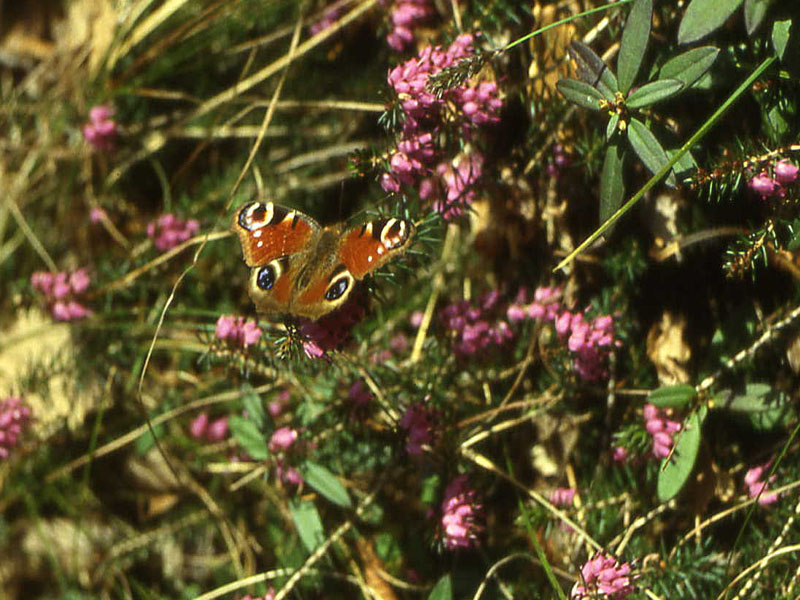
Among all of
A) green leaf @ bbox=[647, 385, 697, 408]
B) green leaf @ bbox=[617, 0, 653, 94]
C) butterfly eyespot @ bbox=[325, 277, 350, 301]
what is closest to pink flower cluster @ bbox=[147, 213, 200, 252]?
butterfly eyespot @ bbox=[325, 277, 350, 301]

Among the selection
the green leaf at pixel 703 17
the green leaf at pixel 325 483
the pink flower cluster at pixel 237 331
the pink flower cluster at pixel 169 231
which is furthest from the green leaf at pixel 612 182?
the pink flower cluster at pixel 169 231

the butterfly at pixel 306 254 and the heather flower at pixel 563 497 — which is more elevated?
the butterfly at pixel 306 254

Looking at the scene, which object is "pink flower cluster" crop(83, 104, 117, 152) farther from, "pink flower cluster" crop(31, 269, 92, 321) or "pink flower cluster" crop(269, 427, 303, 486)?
"pink flower cluster" crop(269, 427, 303, 486)

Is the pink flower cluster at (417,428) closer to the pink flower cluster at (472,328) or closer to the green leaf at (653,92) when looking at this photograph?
the pink flower cluster at (472,328)

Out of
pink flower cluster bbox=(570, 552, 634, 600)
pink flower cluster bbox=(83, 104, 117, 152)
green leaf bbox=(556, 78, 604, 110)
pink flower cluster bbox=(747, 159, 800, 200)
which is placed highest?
pink flower cluster bbox=(83, 104, 117, 152)

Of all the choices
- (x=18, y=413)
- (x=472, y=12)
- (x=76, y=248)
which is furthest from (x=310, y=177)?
(x=18, y=413)

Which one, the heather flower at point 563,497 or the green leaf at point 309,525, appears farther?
the green leaf at point 309,525

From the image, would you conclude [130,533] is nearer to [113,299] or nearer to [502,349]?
[113,299]
